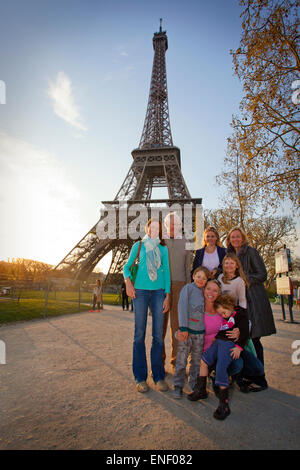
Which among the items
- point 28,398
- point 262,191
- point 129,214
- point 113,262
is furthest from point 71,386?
point 113,262

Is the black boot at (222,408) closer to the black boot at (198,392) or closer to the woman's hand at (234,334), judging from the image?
the black boot at (198,392)

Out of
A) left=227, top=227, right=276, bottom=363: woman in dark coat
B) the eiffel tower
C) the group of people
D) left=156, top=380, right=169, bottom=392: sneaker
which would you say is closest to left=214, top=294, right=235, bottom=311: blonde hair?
the group of people

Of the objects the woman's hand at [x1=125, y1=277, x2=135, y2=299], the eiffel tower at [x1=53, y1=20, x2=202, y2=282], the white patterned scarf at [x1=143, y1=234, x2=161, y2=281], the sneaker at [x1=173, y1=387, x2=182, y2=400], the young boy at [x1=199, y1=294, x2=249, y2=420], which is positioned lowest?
the sneaker at [x1=173, y1=387, x2=182, y2=400]

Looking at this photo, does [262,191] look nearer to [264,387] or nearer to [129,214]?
[264,387]

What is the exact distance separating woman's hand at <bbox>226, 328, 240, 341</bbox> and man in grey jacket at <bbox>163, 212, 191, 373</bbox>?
1003mm

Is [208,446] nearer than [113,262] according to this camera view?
Yes

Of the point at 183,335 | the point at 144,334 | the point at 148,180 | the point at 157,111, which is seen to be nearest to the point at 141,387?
the point at 144,334

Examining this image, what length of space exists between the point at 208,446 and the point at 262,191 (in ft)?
22.0

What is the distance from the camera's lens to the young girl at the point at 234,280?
2.79 metres

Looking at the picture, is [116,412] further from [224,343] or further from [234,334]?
[234,334]

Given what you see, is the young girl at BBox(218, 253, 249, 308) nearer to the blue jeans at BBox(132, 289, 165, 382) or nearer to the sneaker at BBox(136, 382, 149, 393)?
the blue jeans at BBox(132, 289, 165, 382)

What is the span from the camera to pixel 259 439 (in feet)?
5.89

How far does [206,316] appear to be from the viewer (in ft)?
9.25

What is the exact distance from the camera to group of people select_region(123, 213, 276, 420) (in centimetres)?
258
